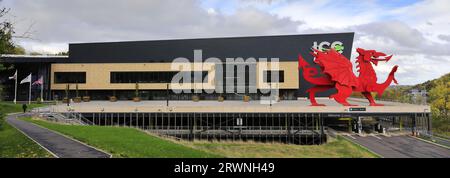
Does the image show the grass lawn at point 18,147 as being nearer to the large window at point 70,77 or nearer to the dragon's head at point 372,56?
the dragon's head at point 372,56

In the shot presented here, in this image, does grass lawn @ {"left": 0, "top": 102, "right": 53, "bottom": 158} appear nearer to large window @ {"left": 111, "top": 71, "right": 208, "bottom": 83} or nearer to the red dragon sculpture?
the red dragon sculpture

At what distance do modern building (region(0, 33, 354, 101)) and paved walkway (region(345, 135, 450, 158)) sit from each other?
927 inches

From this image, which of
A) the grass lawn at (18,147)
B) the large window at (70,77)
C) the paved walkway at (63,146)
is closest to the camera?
the grass lawn at (18,147)

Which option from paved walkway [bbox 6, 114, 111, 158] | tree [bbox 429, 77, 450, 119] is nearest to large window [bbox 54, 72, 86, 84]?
paved walkway [bbox 6, 114, 111, 158]

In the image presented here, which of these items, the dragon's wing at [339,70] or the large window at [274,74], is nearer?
the dragon's wing at [339,70]

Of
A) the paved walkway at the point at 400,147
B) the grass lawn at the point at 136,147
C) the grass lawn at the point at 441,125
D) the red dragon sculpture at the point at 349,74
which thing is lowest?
the grass lawn at the point at 441,125

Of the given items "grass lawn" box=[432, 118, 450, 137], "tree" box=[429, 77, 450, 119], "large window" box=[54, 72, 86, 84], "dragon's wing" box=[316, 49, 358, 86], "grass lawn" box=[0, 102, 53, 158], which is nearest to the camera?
"grass lawn" box=[0, 102, 53, 158]

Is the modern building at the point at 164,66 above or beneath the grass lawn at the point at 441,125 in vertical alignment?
above

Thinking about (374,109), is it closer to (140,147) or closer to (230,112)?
(230,112)

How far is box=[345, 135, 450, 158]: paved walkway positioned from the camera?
73.6ft


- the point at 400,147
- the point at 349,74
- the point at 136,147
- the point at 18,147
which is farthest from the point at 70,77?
the point at 400,147

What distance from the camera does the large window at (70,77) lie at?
55219 mm

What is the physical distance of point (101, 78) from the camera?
54188mm

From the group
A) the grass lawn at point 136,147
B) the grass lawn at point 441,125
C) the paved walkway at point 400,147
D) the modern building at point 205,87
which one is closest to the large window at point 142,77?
the modern building at point 205,87
